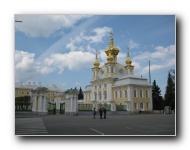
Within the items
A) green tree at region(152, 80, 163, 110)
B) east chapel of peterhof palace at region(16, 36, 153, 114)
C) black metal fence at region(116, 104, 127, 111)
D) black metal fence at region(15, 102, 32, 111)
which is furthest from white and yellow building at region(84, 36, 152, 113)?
black metal fence at region(15, 102, 32, 111)

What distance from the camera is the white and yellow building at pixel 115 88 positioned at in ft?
57.7

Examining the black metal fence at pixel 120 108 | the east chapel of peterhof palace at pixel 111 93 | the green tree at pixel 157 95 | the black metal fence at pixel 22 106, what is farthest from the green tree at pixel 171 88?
the black metal fence at pixel 120 108

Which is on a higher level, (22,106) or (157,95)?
(157,95)

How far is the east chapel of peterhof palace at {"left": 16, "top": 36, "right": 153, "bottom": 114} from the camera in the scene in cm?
1183

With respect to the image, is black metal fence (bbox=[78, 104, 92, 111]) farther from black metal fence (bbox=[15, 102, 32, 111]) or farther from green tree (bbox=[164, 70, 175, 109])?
green tree (bbox=[164, 70, 175, 109])

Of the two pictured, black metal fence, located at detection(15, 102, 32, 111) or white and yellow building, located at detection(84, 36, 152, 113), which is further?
white and yellow building, located at detection(84, 36, 152, 113)

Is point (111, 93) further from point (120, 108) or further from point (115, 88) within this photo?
point (120, 108)

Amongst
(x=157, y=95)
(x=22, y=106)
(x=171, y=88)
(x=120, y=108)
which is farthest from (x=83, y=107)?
(x=171, y=88)

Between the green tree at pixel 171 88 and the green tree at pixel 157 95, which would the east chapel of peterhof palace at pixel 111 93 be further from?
the green tree at pixel 171 88

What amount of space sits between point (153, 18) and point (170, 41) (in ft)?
2.09

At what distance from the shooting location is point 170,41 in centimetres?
625

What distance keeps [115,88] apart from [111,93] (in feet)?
1.62

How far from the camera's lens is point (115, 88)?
20734 millimetres
